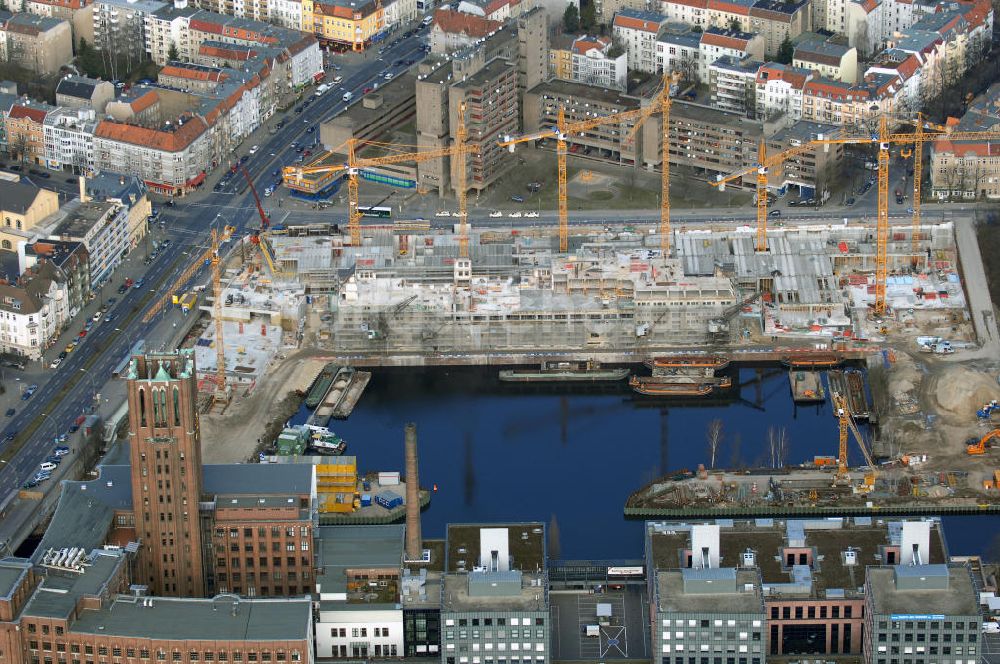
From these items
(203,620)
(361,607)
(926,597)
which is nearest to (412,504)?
(361,607)

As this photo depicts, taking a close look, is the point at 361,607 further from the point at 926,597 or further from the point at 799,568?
the point at 926,597

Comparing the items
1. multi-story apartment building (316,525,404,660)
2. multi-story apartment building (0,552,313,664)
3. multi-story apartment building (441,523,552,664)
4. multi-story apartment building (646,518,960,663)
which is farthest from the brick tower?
multi-story apartment building (646,518,960,663)

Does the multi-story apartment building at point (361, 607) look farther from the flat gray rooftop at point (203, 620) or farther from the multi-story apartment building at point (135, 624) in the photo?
the multi-story apartment building at point (135, 624)

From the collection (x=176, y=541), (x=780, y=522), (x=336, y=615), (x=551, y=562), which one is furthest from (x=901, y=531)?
(x=176, y=541)

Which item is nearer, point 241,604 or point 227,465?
point 241,604

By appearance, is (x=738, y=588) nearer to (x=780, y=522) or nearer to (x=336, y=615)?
(x=780, y=522)

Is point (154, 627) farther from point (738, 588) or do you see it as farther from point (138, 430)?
point (738, 588)

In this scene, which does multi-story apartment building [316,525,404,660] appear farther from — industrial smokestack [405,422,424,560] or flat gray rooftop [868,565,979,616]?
flat gray rooftop [868,565,979,616]

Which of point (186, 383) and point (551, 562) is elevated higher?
point (186, 383)
